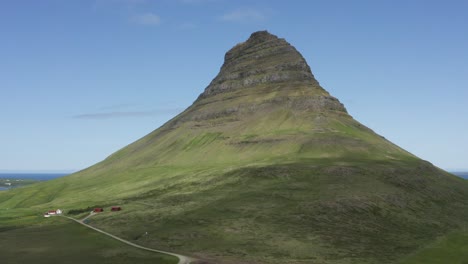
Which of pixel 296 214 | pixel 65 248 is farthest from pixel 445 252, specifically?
pixel 65 248

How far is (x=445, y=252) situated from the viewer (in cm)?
10831

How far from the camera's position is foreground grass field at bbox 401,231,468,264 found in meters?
98.2

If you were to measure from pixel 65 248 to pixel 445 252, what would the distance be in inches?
3606

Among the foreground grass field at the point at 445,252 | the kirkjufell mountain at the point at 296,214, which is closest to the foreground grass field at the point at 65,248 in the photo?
the kirkjufell mountain at the point at 296,214

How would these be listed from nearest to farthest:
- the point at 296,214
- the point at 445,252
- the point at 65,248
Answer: the point at 65,248 < the point at 445,252 < the point at 296,214

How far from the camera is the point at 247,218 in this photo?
134 m

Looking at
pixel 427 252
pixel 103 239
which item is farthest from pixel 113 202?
pixel 427 252

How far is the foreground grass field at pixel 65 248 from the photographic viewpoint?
92.2 metres

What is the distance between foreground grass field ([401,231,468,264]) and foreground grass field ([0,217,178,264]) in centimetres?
5564

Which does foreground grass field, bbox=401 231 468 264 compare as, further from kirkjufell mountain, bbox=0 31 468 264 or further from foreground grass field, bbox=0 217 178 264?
foreground grass field, bbox=0 217 178 264

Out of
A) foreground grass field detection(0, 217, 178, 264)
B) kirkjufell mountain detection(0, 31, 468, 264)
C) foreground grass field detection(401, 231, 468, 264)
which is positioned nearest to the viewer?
foreground grass field detection(0, 217, 178, 264)

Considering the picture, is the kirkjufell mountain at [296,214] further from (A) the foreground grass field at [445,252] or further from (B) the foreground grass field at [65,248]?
(B) the foreground grass field at [65,248]

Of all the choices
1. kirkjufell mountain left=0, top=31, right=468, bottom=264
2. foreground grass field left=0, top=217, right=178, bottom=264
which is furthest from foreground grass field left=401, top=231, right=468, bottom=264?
foreground grass field left=0, top=217, right=178, bottom=264

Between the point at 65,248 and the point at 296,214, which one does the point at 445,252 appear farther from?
the point at 65,248
